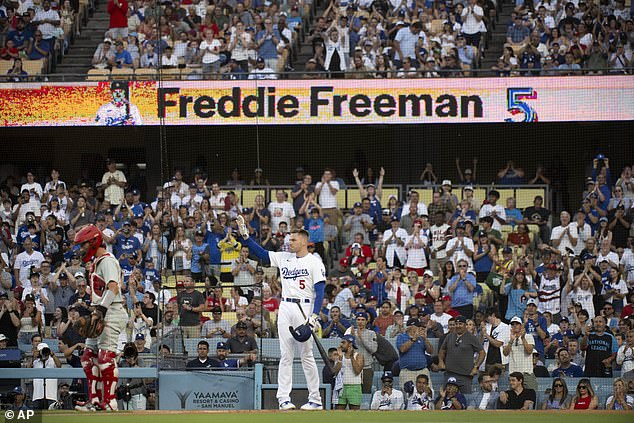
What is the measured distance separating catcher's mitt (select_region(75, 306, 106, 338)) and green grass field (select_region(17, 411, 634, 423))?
629mm

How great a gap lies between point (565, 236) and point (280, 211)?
438 cm

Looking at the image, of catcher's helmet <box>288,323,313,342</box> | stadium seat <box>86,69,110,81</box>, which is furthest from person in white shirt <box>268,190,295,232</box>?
catcher's helmet <box>288,323,313,342</box>

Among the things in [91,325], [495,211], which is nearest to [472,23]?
[495,211]

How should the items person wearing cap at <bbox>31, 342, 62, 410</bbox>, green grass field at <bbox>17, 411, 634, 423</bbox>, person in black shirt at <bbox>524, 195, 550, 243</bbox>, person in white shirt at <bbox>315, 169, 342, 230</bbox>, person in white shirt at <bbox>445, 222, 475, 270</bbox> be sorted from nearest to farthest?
green grass field at <bbox>17, 411, 634, 423</bbox> < person wearing cap at <bbox>31, 342, 62, 410</bbox> < person in white shirt at <bbox>445, 222, 475, 270</bbox> < person in black shirt at <bbox>524, 195, 550, 243</bbox> < person in white shirt at <bbox>315, 169, 342, 230</bbox>

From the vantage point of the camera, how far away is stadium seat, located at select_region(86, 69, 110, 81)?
61.7 ft

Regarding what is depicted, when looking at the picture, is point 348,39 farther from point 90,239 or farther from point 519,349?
point 90,239

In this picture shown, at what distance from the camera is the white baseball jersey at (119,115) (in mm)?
18844

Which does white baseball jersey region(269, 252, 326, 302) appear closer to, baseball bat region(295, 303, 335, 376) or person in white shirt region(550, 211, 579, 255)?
baseball bat region(295, 303, 335, 376)

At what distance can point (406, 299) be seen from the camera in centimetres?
1499

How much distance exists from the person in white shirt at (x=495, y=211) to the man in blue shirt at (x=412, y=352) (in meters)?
4.32

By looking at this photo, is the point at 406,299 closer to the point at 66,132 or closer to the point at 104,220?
the point at 104,220

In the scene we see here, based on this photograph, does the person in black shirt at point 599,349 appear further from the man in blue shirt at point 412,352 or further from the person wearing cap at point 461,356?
the man in blue shirt at point 412,352

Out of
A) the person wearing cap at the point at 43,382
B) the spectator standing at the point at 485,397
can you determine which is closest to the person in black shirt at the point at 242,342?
the person wearing cap at the point at 43,382

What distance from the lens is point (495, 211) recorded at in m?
17.0
